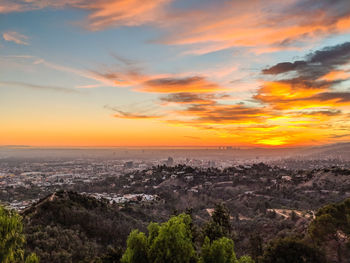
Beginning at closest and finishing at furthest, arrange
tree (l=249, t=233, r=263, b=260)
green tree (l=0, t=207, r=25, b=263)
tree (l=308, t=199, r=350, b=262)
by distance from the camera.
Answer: green tree (l=0, t=207, r=25, b=263), tree (l=308, t=199, r=350, b=262), tree (l=249, t=233, r=263, b=260)

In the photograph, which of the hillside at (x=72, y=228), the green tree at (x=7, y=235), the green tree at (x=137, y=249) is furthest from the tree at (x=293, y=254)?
the green tree at (x=7, y=235)

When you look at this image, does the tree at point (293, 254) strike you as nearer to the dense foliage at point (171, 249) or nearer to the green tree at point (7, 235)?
the dense foliage at point (171, 249)

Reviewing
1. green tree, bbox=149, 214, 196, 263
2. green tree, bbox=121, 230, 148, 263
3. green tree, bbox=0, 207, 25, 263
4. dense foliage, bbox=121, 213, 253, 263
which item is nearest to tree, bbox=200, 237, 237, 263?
dense foliage, bbox=121, 213, 253, 263

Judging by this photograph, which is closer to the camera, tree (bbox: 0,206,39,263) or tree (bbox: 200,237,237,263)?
tree (bbox: 0,206,39,263)

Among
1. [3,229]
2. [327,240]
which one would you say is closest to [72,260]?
[3,229]

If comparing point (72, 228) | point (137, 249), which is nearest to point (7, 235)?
point (137, 249)

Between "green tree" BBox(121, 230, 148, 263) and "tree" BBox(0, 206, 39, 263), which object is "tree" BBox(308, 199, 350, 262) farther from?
"tree" BBox(0, 206, 39, 263)

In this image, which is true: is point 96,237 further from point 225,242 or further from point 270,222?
point 270,222

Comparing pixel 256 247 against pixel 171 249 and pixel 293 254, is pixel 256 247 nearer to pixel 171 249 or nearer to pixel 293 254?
pixel 293 254
